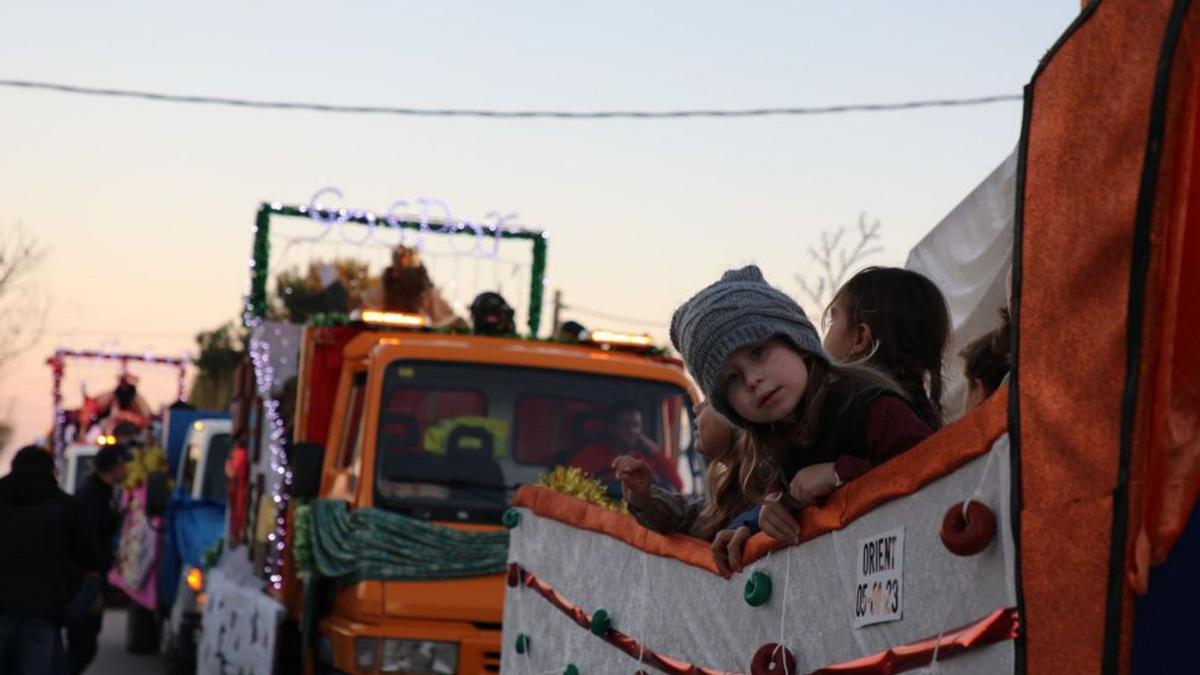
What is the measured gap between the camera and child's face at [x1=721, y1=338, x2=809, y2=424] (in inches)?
167

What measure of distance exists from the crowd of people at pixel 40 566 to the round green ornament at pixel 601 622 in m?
5.63

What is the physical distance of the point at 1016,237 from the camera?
3027mm

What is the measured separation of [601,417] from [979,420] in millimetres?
7612

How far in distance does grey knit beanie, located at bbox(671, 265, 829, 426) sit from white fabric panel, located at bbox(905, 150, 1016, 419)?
5150 millimetres

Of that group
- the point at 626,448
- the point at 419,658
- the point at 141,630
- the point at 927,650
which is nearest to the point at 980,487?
the point at 927,650

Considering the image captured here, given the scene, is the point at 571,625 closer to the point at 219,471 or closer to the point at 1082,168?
the point at 1082,168

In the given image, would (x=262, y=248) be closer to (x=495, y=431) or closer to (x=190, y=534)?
(x=495, y=431)

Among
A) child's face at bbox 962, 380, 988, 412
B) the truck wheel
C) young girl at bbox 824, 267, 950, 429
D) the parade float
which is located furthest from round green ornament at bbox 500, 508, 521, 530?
the truck wheel

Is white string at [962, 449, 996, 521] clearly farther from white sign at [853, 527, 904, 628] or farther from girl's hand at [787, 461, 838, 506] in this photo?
girl's hand at [787, 461, 838, 506]

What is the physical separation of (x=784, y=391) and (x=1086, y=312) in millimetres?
1482

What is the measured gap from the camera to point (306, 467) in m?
10.2

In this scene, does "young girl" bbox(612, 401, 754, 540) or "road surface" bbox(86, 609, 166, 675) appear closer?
"young girl" bbox(612, 401, 754, 540)

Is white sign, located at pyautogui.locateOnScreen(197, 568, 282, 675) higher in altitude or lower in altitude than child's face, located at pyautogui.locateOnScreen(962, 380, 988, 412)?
lower

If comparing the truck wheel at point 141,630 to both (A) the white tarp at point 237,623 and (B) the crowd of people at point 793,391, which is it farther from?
(B) the crowd of people at point 793,391
